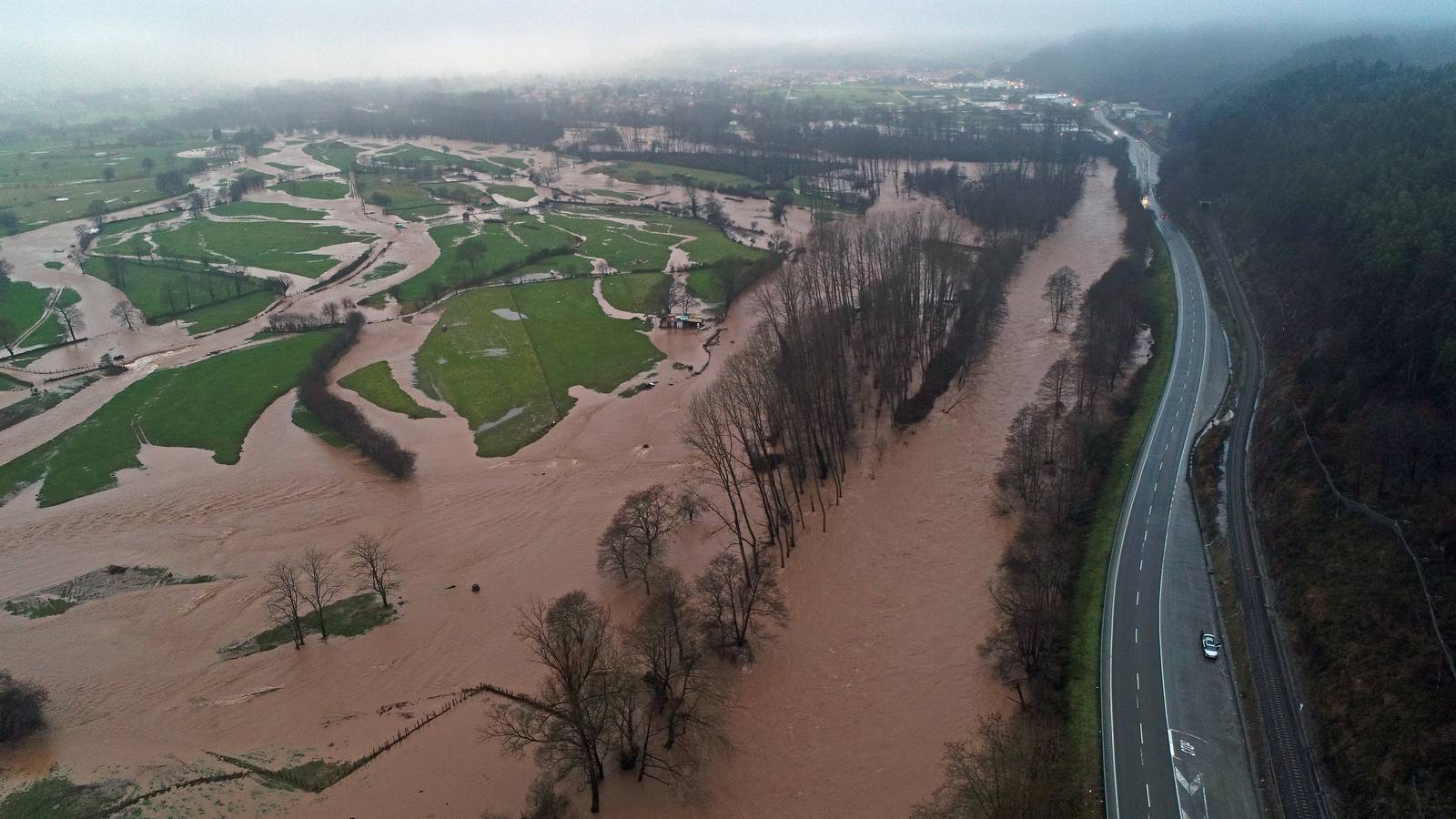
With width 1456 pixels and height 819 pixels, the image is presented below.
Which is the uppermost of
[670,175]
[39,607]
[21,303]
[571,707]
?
[670,175]

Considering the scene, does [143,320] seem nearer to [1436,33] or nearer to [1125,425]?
[1125,425]

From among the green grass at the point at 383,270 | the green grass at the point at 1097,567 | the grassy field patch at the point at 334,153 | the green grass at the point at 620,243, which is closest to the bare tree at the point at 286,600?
the green grass at the point at 1097,567

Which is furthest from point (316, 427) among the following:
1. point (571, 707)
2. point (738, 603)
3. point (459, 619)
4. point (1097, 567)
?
point (1097, 567)

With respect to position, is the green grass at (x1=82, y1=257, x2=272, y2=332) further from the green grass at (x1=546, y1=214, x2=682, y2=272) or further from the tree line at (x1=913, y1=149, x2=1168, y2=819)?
the tree line at (x1=913, y1=149, x2=1168, y2=819)

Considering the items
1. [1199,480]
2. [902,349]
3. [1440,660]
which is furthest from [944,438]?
[1440,660]

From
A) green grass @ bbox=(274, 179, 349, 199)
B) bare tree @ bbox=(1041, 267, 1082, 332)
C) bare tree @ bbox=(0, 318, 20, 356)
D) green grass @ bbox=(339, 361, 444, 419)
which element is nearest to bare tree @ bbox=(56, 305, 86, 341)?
bare tree @ bbox=(0, 318, 20, 356)

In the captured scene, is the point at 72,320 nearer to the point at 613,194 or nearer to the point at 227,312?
the point at 227,312

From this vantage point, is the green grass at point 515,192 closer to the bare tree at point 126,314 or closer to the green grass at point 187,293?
the green grass at point 187,293
